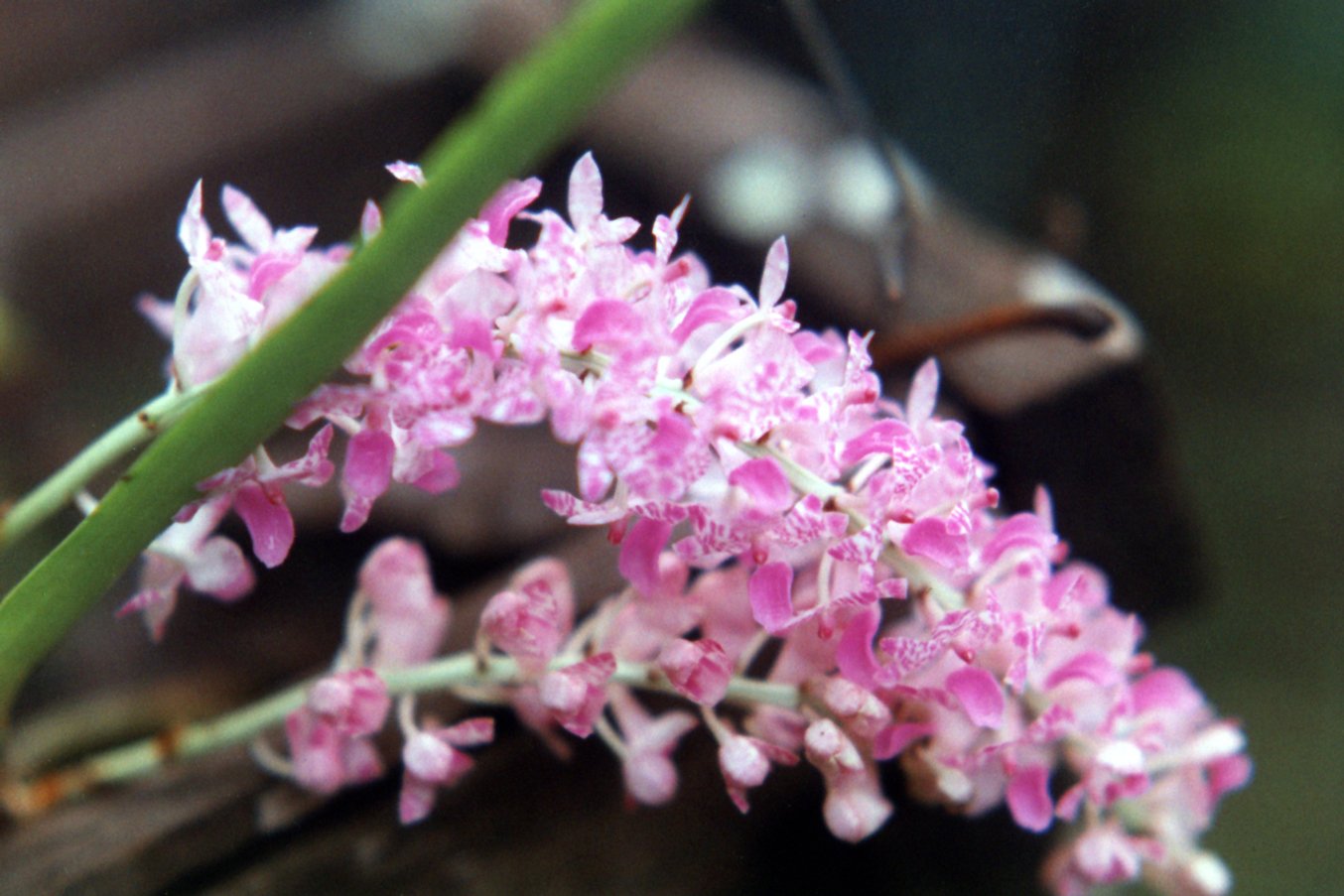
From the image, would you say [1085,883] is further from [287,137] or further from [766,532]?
[287,137]

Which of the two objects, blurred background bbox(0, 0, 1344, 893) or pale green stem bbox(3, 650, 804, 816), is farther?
blurred background bbox(0, 0, 1344, 893)

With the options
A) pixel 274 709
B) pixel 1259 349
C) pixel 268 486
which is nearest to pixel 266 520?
pixel 268 486

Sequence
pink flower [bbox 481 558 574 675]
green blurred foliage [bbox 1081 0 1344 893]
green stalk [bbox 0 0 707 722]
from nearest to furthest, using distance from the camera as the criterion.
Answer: green stalk [bbox 0 0 707 722] < pink flower [bbox 481 558 574 675] < green blurred foliage [bbox 1081 0 1344 893]

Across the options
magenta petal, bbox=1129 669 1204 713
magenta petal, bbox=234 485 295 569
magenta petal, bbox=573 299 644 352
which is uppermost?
magenta petal, bbox=1129 669 1204 713

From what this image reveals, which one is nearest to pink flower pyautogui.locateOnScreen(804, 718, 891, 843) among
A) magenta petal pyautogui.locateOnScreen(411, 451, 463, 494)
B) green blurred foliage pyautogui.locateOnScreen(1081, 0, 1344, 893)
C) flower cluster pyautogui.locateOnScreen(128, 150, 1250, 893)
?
flower cluster pyautogui.locateOnScreen(128, 150, 1250, 893)

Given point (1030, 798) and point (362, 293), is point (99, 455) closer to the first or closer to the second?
point (362, 293)

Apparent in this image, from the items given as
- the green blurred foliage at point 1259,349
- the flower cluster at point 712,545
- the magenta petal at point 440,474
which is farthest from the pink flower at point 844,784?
the green blurred foliage at point 1259,349

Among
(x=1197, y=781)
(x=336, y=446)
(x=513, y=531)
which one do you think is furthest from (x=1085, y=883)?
(x=336, y=446)

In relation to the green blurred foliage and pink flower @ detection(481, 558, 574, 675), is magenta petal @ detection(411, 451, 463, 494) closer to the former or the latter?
pink flower @ detection(481, 558, 574, 675)
